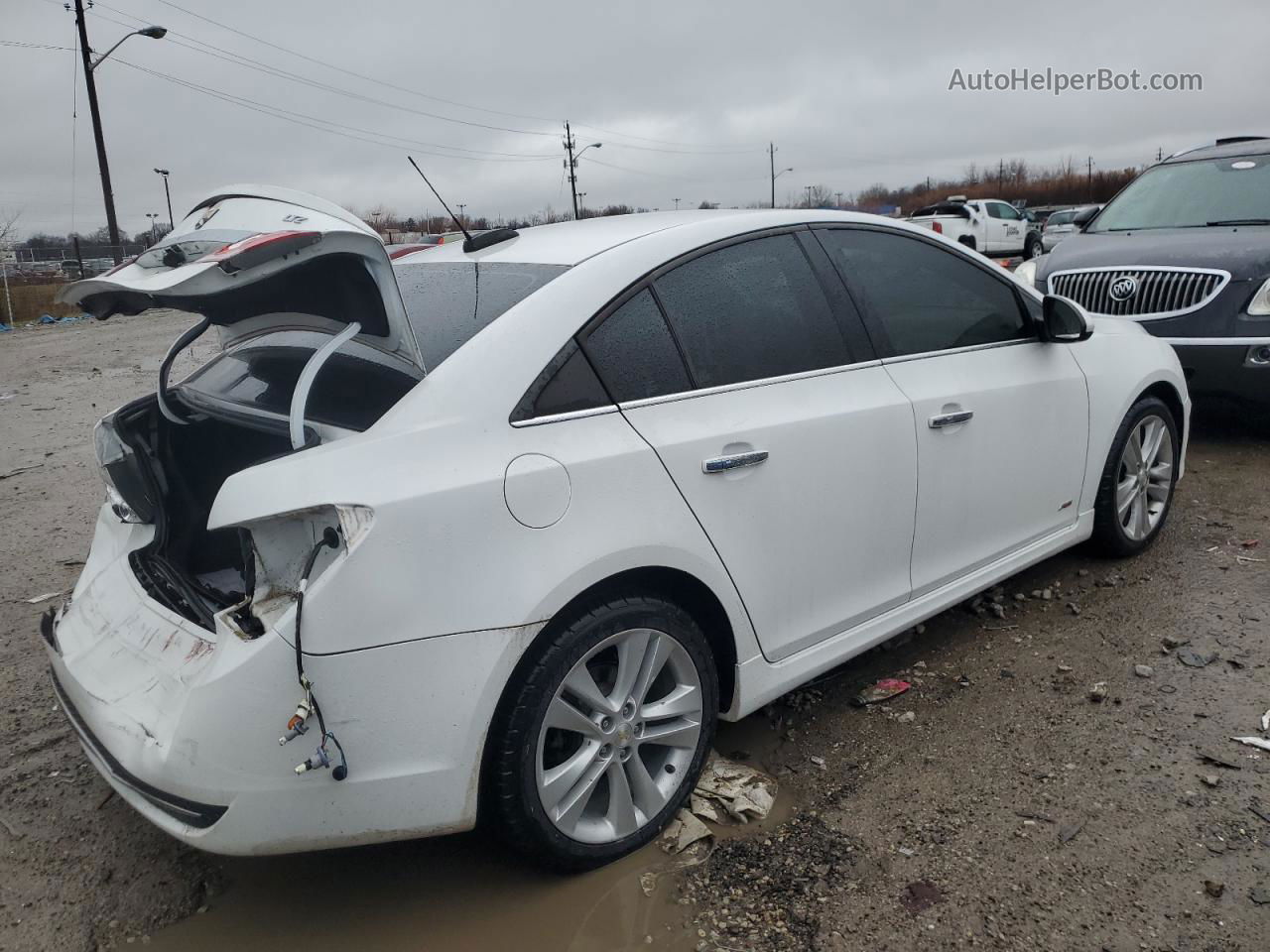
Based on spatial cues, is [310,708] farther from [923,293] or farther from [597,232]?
[923,293]

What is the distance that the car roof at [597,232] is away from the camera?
112 inches

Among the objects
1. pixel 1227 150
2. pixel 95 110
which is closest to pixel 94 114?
pixel 95 110

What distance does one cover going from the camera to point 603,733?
2.44 meters

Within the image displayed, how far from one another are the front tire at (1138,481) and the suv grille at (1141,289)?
6.49 feet

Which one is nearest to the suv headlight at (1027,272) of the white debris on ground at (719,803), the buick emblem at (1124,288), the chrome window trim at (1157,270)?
the chrome window trim at (1157,270)

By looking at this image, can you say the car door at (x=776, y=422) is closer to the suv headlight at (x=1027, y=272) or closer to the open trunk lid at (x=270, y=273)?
the open trunk lid at (x=270, y=273)

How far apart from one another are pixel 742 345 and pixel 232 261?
1386mm

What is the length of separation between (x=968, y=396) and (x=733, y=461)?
116 cm

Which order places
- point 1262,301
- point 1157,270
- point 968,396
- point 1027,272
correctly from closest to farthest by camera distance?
point 968,396
point 1262,301
point 1157,270
point 1027,272

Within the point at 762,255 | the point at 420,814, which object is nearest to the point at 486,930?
the point at 420,814

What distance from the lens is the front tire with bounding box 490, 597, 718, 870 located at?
228cm

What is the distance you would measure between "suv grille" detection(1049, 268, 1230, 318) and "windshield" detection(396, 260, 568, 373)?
485 centimetres

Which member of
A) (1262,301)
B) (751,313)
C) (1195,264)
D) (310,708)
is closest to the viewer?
(310,708)

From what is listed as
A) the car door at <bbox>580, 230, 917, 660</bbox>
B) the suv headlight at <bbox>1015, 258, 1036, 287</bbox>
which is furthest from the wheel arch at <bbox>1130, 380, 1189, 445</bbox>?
the suv headlight at <bbox>1015, 258, 1036, 287</bbox>
